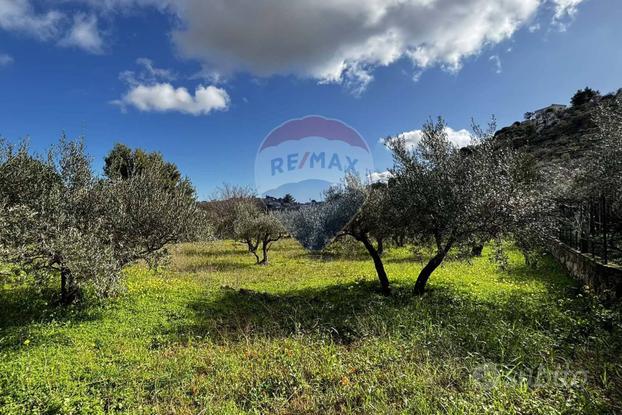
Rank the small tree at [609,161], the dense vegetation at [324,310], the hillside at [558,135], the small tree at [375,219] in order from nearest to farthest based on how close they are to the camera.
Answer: the dense vegetation at [324,310], the small tree at [609,161], the small tree at [375,219], the hillside at [558,135]

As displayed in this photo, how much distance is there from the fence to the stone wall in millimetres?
306

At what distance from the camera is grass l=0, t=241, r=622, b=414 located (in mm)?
5312

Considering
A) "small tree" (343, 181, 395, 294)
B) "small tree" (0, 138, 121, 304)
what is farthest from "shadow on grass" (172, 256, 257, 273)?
"small tree" (343, 181, 395, 294)

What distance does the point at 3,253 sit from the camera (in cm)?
801

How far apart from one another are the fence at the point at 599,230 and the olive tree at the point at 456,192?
214 centimetres

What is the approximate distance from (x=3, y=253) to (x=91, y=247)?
189cm

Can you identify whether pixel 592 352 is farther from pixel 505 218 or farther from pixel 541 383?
pixel 505 218

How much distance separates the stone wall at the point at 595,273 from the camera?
9648 millimetres

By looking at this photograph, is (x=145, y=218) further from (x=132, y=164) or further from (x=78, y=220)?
(x=132, y=164)

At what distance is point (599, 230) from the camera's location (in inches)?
476

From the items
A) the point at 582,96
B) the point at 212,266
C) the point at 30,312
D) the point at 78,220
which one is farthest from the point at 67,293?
the point at 582,96

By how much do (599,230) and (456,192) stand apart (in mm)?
5986

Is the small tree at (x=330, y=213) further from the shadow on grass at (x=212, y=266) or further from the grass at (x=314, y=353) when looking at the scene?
the shadow on grass at (x=212, y=266)

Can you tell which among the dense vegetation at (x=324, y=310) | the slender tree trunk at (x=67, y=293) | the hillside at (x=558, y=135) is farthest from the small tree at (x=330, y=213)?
the hillside at (x=558, y=135)
